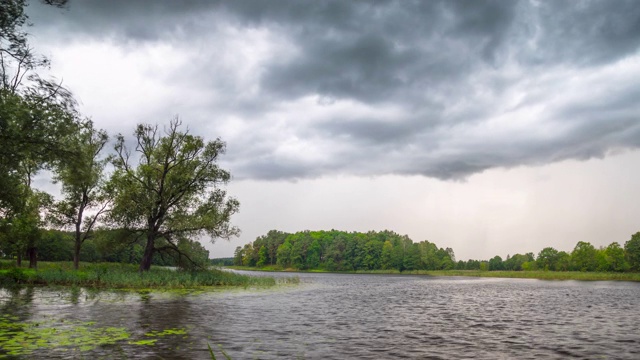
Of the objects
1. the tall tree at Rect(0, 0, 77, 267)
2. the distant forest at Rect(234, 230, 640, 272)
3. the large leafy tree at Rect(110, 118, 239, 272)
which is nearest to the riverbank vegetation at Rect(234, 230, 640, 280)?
the distant forest at Rect(234, 230, 640, 272)

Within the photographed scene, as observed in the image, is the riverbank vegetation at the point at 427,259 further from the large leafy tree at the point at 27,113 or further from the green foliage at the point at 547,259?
the large leafy tree at the point at 27,113

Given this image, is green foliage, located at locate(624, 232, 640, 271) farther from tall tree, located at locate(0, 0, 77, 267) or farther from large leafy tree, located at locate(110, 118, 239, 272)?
tall tree, located at locate(0, 0, 77, 267)

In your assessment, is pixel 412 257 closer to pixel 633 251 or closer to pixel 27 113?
pixel 633 251

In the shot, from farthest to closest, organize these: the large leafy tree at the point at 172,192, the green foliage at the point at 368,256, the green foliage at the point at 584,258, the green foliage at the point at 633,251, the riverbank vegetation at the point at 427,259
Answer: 1. the green foliage at the point at 368,256
2. the green foliage at the point at 584,258
3. the riverbank vegetation at the point at 427,259
4. the green foliage at the point at 633,251
5. the large leafy tree at the point at 172,192

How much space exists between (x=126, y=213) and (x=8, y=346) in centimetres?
3779

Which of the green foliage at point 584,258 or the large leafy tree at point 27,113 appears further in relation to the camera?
the green foliage at point 584,258

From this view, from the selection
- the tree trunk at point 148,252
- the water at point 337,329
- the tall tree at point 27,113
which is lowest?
the water at point 337,329

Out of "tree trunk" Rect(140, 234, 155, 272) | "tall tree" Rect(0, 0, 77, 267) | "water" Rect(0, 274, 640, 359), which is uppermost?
"tall tree" Rect(0, 0, 77, 267)

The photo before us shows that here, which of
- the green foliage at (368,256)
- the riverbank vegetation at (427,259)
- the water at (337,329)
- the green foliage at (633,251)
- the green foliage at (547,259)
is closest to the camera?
the water at (337,329)

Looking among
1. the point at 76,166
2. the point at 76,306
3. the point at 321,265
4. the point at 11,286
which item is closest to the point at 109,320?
the point at 76,306

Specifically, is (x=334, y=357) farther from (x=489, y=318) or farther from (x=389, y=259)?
(x=389, y=259)

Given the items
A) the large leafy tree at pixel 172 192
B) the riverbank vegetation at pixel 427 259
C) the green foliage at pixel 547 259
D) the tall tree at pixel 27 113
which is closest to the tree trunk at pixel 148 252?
the large leafy tree at pixel 172 192

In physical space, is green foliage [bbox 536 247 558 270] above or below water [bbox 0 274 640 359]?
above

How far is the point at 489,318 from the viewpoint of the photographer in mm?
26766
